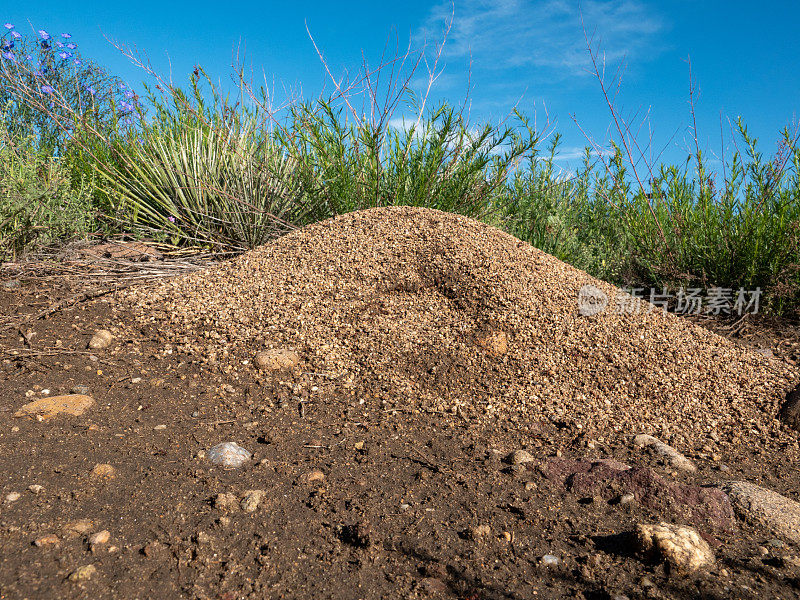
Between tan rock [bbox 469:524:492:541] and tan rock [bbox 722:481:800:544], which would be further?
tan rock [bbox 722:481:800:544]

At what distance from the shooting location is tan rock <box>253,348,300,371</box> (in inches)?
118

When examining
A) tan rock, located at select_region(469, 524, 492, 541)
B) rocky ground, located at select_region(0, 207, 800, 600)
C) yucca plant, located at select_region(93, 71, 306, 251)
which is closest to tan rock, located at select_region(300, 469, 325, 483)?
rocky ground, located at select_region(0, 207, 800, 600)

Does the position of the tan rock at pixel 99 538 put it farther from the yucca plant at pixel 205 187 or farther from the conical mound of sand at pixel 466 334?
the yucca plant at pixel 205 187

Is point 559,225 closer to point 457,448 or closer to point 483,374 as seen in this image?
point 483,374

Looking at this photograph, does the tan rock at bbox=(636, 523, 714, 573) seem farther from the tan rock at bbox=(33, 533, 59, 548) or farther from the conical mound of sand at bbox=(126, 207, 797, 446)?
the tan rock at bbox=(33, 533, 59, 548)

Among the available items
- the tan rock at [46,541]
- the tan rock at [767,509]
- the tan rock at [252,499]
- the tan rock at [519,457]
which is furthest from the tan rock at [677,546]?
the tan rock at [46,541]

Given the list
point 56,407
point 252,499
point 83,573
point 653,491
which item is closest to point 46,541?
point 83,573

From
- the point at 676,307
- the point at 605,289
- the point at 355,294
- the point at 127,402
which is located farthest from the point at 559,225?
the point at 127,402

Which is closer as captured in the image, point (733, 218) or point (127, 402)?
point (127, 402)

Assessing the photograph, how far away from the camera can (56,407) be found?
2.50 metres

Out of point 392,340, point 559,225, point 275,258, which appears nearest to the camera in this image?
point 392,340

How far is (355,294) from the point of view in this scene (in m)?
3.52

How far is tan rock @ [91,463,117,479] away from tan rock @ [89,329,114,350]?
1314 mm

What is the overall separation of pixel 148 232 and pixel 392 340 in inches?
121
